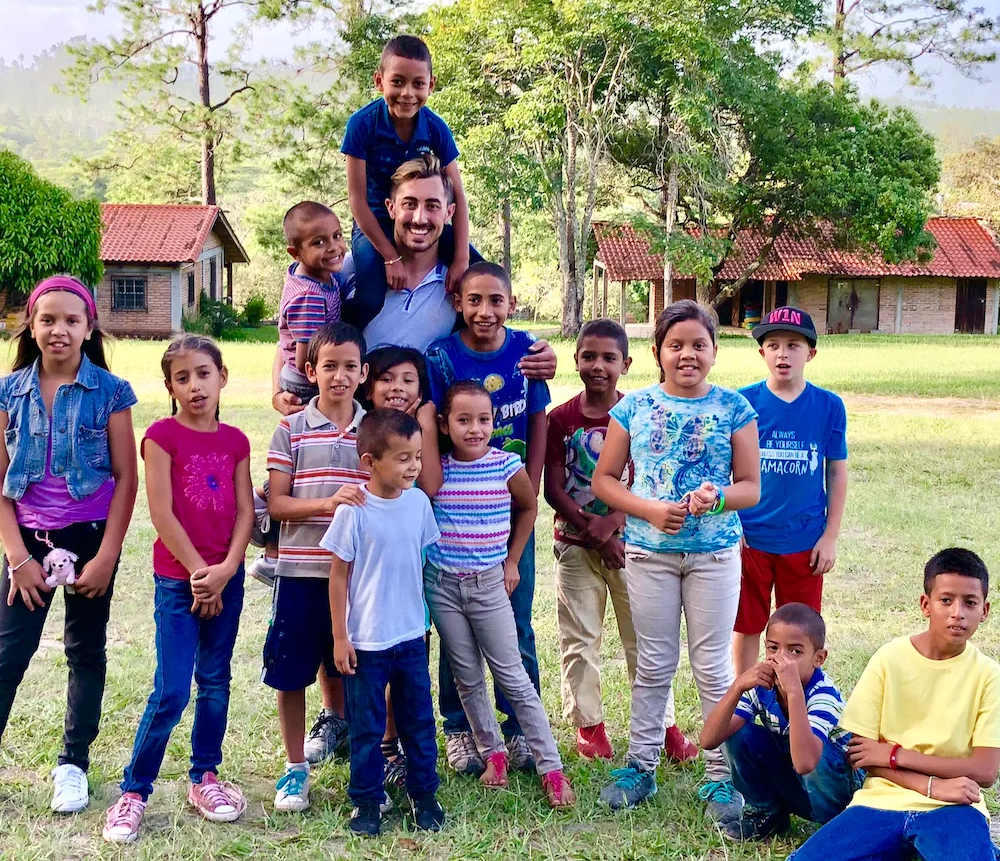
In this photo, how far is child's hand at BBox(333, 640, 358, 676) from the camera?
308 centimetres

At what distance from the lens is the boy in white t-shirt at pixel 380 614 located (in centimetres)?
309

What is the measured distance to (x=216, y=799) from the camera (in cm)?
321

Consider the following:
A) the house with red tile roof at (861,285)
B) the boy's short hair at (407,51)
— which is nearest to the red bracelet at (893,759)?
the boy's short hair at (407,51)

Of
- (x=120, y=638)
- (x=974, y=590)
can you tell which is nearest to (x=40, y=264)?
(x=120, y=638)

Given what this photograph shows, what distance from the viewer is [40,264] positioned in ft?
77.7

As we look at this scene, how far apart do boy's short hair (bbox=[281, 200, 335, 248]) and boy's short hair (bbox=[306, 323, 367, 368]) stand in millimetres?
419

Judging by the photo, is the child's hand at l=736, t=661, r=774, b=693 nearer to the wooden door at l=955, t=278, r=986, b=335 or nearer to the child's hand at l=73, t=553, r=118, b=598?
the child's hand at l=73, t=553, r=118, b=598

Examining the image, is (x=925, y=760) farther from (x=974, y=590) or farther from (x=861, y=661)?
(x=861, y=661)

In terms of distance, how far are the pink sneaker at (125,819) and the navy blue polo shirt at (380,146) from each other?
205 centimetres

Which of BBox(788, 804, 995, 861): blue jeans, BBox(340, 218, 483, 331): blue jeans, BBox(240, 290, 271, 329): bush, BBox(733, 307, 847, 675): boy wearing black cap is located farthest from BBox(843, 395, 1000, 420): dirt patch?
Answer: BBox(240, 290, 271, 329): bush

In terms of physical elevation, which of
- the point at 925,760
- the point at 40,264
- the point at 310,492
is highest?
the point at 40,264

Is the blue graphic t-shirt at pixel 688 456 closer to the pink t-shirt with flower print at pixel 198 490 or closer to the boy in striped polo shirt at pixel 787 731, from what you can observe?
the boy in striped polo shirt at pixel 787 731

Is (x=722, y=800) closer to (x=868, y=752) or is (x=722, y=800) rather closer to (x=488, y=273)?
(x=868, y=752)

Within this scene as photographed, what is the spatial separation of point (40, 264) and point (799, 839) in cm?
2397
